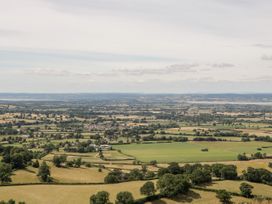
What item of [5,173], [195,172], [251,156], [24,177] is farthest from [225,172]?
[5,173]

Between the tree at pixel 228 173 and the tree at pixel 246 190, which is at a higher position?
the tree at pixel 228 173

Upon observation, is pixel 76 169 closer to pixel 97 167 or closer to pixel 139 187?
pixel 97 167

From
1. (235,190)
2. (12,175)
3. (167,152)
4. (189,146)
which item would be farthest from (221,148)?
(12,175)

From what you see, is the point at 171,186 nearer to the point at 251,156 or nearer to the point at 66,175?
the point at 66,175

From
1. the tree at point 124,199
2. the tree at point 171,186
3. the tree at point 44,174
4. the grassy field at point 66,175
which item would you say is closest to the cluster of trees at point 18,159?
the grassy field at point 66,175

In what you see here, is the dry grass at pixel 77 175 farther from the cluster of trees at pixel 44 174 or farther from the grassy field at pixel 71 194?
the grassy field at pixel 71 194
